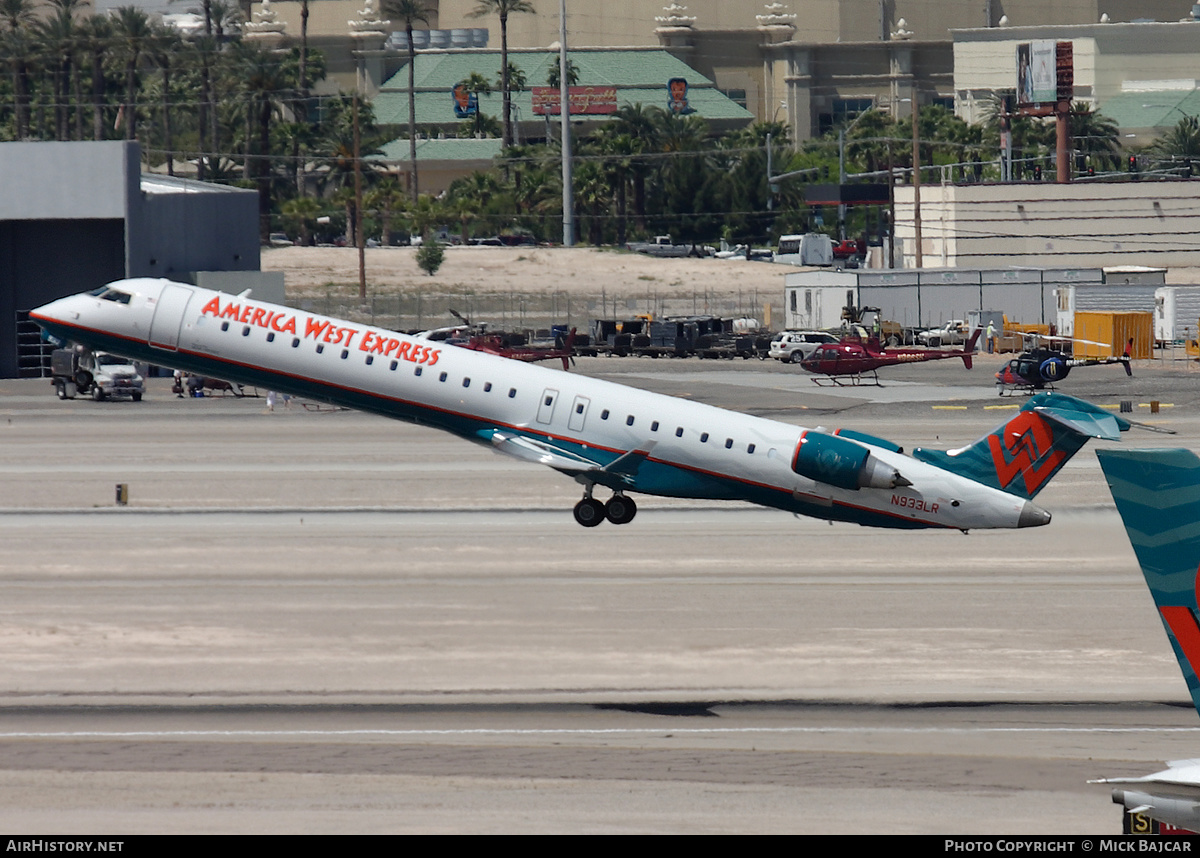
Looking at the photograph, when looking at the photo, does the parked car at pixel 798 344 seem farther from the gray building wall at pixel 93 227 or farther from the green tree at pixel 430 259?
the green tree at pixel 430 259

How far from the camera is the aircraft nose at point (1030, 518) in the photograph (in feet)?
128

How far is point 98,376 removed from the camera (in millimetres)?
82125

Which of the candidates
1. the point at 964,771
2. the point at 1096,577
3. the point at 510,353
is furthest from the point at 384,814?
the point at 510,353

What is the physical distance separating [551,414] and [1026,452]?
38.5 feet

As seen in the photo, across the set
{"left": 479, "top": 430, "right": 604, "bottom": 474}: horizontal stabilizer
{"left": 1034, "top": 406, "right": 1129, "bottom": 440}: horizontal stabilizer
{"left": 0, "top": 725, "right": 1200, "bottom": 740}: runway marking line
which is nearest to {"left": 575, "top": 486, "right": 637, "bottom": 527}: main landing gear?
{"left": 479, "top": 430, "right": 604, "bottom": 474}: horizontal stabilizer

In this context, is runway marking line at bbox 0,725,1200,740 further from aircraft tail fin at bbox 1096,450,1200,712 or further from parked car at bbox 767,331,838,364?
parked car at bbox 767,331,838,364

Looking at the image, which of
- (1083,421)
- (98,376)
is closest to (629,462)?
(1083,421)

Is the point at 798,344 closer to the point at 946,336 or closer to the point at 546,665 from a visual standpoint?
the point at 946,336

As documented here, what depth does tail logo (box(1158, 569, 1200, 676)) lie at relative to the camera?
51.8 feet

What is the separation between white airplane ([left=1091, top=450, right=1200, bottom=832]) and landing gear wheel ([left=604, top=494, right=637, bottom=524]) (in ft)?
96.0

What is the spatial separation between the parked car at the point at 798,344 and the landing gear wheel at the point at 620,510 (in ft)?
189

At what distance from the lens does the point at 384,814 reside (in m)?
23.4

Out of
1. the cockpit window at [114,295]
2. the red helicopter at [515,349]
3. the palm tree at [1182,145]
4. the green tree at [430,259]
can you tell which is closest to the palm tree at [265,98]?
the green tree at [430,259]
